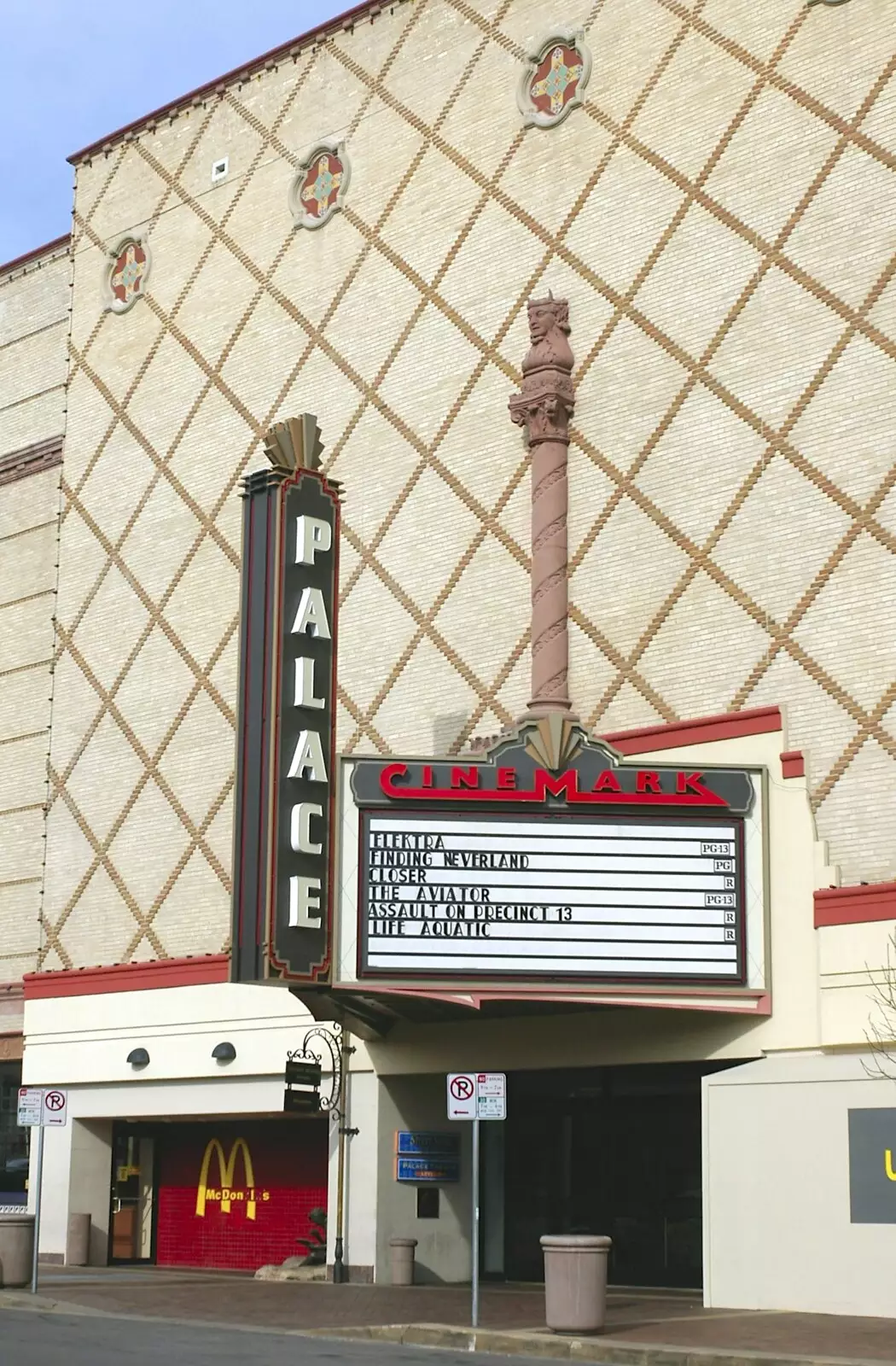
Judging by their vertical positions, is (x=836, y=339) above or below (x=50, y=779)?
above

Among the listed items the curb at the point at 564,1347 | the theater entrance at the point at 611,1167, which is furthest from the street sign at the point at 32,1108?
the theater entrance at the point at 611,1167

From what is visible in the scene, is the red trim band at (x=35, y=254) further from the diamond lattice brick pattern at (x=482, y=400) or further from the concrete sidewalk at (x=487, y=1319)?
the concrete sidewalk at (x=487, y=1319)

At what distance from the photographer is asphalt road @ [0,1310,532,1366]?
55.1ft

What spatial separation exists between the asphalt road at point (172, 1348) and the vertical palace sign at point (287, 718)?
493cm

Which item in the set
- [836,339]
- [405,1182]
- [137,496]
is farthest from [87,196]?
[405,1182]

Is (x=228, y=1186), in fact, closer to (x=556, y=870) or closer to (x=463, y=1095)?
(x=556, y=870)

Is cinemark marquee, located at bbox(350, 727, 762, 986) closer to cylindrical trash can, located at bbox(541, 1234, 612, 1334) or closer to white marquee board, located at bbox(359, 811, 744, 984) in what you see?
white marquee board, located at bbox(359, 811, 744, 984)

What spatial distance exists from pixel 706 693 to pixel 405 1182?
8.69 m

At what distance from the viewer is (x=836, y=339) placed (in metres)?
26.5

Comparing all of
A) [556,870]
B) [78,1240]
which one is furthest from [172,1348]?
[78,1240]

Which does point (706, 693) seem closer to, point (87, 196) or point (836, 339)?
point (836, 339)

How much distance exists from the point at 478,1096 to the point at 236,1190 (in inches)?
A: 502

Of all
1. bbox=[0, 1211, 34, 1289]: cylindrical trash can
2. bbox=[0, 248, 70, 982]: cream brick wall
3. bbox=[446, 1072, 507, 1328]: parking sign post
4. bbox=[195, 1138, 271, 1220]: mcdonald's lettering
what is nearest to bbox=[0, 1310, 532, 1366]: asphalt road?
bbox=[446, 1072, 507, 1328]: parking sign post

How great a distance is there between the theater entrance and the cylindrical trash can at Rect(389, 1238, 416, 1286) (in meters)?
2.35
